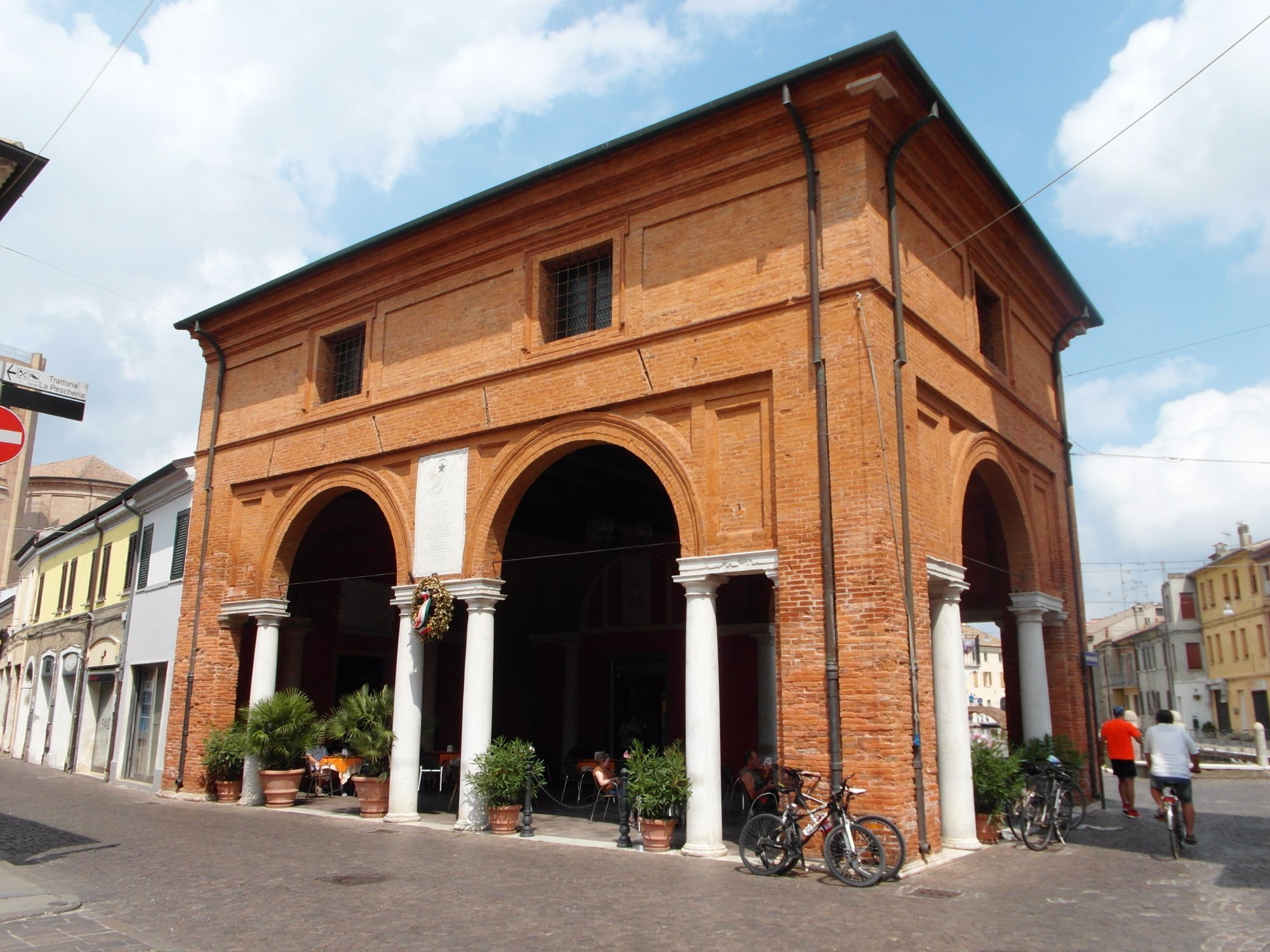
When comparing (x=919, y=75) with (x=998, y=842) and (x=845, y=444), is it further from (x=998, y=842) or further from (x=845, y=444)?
(x=998, y=842)

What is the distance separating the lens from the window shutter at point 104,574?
2220 centimetres

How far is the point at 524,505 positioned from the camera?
1952 cm

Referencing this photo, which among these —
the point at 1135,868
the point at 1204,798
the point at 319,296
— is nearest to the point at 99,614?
the point at 319,296

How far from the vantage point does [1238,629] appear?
50.2 metres

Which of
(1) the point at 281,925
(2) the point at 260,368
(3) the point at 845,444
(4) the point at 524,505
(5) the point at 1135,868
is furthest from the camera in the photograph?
(4) the point at 524,505

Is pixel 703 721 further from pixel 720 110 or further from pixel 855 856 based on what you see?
pixel 720 110

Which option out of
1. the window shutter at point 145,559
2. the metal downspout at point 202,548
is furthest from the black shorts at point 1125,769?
the window shutter at point 145,559

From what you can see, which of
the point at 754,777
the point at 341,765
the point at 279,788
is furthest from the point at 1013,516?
the point at 341,765

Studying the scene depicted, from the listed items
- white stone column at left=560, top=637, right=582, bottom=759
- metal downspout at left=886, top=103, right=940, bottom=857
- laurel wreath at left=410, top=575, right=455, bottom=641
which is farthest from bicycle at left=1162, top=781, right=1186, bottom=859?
white stone column at left=560, top=637, right=582, bottom=759

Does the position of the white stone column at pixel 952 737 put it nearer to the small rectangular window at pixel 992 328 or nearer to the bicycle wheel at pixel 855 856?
the bicycle wheel at pixel 855 856

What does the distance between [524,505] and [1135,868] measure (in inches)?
499

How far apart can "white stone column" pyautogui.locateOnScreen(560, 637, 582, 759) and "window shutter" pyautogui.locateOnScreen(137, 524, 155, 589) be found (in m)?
8.35

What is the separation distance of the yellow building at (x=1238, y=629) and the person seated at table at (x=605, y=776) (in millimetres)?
44109

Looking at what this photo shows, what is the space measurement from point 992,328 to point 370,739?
34.2 feet
